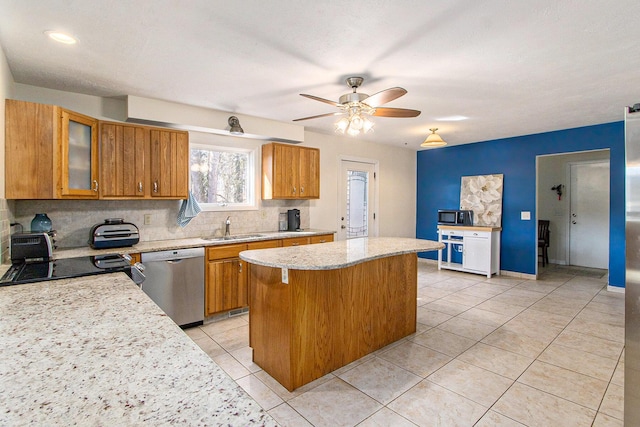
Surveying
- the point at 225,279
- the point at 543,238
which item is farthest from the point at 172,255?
the point at 543,238

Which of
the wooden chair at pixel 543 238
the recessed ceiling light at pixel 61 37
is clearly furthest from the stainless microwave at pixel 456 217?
the recessed ceiling light at pixel 61 37

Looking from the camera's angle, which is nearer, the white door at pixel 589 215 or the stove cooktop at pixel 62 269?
the stove cooktop at pixel 62 269

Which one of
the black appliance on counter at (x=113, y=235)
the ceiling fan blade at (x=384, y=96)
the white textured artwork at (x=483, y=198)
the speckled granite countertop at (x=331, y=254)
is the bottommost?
the speckled granite countertop at (x=331, y=254)

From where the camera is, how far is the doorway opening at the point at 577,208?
240 inches

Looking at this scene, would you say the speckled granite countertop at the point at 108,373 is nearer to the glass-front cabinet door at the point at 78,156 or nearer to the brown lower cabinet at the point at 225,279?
the glass-front cabinet door at the point at 78,156

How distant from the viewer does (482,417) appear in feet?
6.44

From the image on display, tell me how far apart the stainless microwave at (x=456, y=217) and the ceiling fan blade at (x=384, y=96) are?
386cm

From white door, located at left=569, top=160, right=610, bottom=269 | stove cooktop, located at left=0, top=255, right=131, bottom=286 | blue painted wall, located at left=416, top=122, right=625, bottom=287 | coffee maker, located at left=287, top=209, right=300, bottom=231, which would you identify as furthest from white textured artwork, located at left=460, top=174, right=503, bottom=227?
stove cooktop, located at left=0, top=255, right=131, bottom=286

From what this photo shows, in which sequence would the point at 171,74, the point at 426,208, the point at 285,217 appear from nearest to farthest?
the point at 171,74
the point at 285,217
the point at 426,208

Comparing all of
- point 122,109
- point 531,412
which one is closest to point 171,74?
point 122,109

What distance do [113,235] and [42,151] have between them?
92cm

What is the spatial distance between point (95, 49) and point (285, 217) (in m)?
3.02

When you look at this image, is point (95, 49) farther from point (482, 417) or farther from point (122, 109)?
point (482, 417)

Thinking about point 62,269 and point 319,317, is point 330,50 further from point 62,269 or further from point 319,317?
point 62,269
